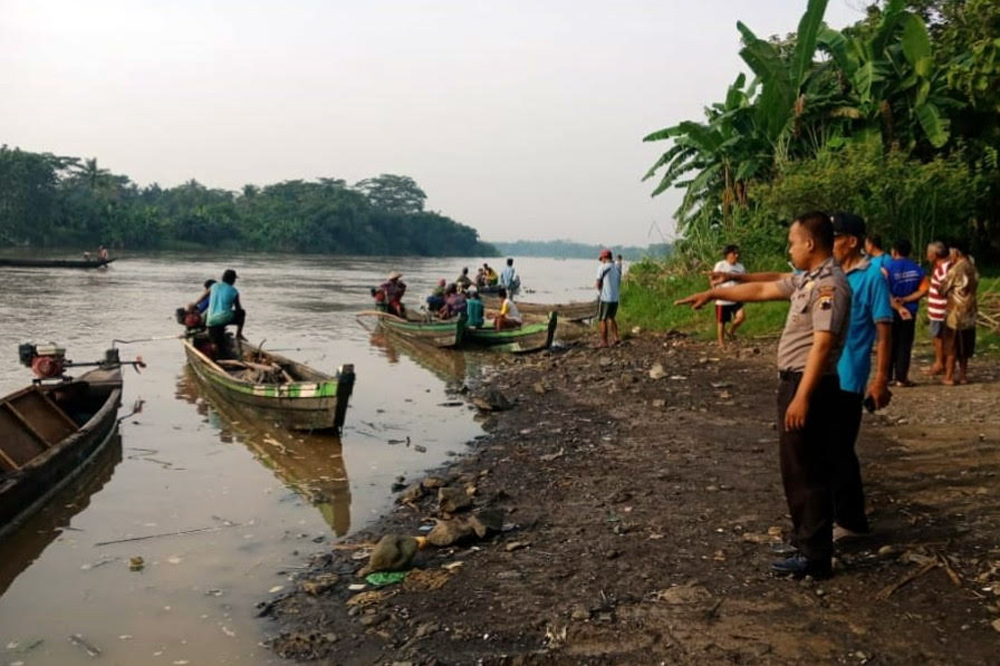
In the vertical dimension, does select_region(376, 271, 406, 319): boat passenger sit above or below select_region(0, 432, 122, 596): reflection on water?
above

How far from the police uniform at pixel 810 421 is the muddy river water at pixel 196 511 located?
2.90 metres

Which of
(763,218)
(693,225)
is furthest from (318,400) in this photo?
(693,225)

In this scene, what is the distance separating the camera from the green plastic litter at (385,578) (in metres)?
4.91

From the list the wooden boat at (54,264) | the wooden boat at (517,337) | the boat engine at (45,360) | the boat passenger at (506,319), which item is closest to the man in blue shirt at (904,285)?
the wooden boat at (517,337)

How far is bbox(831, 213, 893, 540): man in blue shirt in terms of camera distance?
4324 mm

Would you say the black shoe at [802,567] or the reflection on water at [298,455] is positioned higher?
the black shoe at [802,567]

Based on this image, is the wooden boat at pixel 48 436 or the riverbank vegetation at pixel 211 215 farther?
the riverbank vegetation at pixel 211 215

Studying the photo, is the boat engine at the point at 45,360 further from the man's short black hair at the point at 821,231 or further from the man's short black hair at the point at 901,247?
the man's short black hair at the point at 901,247

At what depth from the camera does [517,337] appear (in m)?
16.5

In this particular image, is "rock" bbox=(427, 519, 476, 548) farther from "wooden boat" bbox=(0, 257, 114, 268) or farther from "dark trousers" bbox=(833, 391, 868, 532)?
"wooden boat" bbox=(0, 257, 114, 268)

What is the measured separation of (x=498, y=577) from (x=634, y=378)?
23.6 ft

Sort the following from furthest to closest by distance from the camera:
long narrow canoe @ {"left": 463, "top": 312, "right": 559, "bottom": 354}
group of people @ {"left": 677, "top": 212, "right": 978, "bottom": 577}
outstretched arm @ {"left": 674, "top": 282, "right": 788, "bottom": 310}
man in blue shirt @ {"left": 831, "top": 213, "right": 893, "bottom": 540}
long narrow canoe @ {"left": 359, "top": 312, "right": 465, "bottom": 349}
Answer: long narrow canoe @ {"left": 359, "top": 312, "right": 465, "bottom": 349}
long narrow canoe @ {"left": 463, "top": 312, "right": 559, "bottom": 354}
man in blue shirt @ {"left": 831, "top": 213, "right": 893, "bottom": 540}
outstretched arm @ {"left": 674, "top": 282, "right": 788, "bottom": 310}
group of people @ {"left": 677, "top": 212, "right": 978, "bottom": 577}

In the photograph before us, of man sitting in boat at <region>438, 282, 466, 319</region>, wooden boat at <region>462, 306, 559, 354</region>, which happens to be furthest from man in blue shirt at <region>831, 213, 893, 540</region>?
man sitting in boat at <region>438, 282, 466, 319</region>

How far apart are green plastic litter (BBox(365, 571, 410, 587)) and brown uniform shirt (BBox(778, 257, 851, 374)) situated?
258cm
